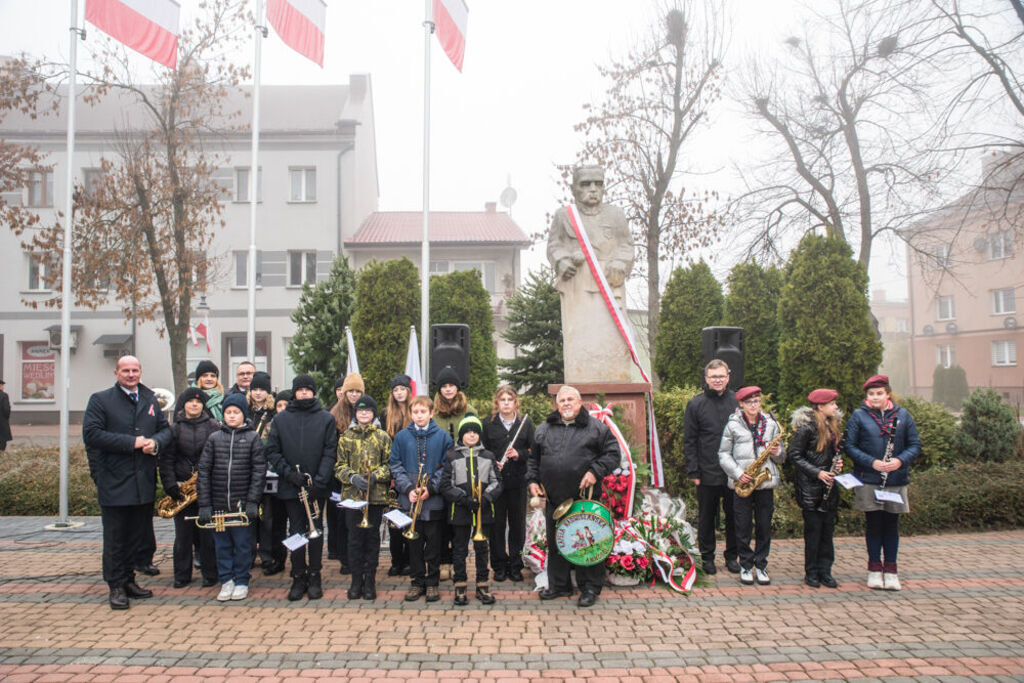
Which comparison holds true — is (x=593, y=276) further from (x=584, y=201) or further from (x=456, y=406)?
(x=456, y=406)

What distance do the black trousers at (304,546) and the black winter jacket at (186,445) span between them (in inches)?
38.7

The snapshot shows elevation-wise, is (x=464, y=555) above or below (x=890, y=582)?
above

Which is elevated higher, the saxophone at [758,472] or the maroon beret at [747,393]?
the maroon beret at [747,393]

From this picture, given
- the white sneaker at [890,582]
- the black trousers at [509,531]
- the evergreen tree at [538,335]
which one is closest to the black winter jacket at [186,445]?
the black trousers at [509,531]

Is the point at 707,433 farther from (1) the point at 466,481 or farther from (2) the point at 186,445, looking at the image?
(2) the point at 186,445

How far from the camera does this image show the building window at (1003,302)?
106ft

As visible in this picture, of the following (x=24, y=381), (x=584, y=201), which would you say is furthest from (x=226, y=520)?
(x=24, y=381)

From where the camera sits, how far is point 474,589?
5.84 m

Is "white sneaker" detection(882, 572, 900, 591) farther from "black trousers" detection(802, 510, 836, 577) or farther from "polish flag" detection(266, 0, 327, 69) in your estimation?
"polish flag" detection(266, 0, 327, 69)

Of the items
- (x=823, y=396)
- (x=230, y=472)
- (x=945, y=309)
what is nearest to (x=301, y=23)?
(x=230, y=472)

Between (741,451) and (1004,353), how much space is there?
3453 cm

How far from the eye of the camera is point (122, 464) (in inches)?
215

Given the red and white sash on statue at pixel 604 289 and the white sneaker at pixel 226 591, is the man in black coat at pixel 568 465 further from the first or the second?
the white sneaker at pixel 226 591

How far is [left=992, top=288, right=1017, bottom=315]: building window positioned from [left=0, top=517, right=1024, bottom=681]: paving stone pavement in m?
32.2
